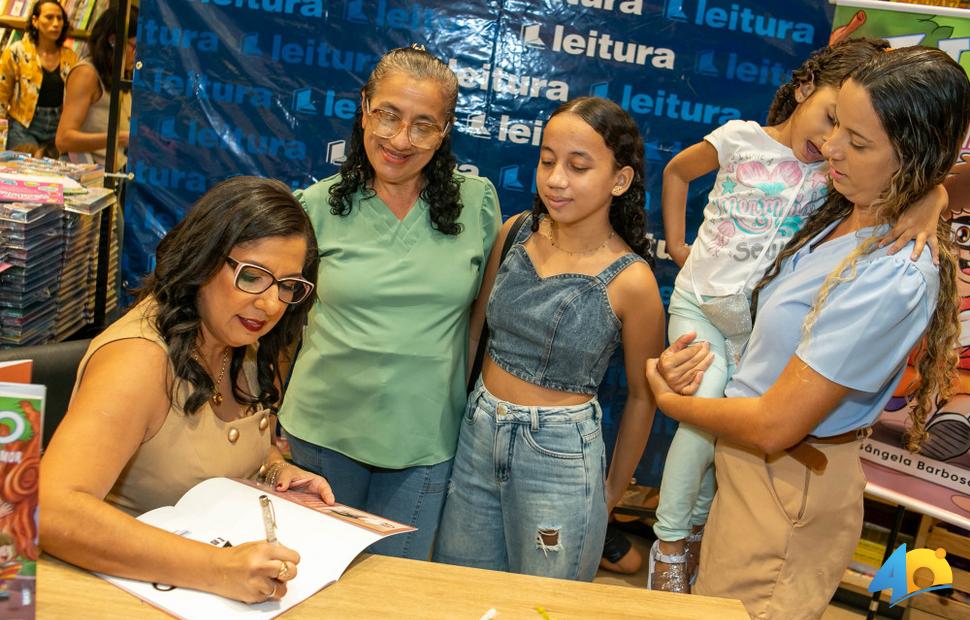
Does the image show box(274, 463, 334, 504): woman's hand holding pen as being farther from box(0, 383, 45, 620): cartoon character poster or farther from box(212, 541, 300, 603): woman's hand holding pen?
box(0, 383, 45, 620): cartoon character poster

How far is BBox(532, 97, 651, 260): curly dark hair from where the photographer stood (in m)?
2.08

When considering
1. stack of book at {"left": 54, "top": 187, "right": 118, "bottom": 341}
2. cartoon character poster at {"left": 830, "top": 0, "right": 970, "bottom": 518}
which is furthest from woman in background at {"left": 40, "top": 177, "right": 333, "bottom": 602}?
cartoon character poster at {"left": 830, "top": 0, "right": 970, "bottom": 518}

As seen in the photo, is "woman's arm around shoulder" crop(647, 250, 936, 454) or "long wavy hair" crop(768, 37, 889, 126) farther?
"long wavy hair" crop(768, 37, 889, 126)

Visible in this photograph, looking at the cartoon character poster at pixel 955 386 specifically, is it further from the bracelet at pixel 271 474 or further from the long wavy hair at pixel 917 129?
the bracelet at pixel 271 474

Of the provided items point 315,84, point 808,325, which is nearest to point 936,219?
point 808,325

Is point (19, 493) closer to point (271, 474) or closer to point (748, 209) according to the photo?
point (271, 474)

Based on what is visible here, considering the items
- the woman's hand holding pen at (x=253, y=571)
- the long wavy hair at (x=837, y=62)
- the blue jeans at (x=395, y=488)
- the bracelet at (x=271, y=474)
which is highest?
the long wavy hair at (x=837, y=62)

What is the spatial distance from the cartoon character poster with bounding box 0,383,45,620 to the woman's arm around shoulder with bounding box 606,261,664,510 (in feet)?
4.43

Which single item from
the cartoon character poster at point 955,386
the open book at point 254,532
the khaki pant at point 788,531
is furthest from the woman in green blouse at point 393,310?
the cartoon character poster at point 955,386

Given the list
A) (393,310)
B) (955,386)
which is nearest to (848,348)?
(393,310)

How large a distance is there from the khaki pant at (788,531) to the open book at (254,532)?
0.79 metres

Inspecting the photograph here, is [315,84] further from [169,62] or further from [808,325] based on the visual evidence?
[808,325]

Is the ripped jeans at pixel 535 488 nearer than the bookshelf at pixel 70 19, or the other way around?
the ripped jeans at pixel 535 488

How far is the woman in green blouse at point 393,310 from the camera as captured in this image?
7.06ft
